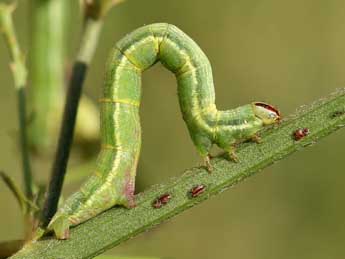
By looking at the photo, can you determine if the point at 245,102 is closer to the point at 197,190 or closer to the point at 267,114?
the point at 267,114

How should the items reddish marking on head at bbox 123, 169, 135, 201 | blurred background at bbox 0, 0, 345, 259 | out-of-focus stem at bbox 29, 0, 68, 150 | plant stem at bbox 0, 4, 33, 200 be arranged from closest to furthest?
reddish marking on head at bbox 123, 169, 135, 201
plant stem at bbox 0, 4, 33, 200
out-of-focus stem at bbox 29, 0, 68, 150
blurred background at bbox 0, 0, 345, 259

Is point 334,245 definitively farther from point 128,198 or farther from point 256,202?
point 128,198

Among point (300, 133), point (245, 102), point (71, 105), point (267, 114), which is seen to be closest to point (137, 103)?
point (71, 105)

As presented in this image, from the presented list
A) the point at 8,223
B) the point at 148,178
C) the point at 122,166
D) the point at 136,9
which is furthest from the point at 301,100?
the point at 122,166

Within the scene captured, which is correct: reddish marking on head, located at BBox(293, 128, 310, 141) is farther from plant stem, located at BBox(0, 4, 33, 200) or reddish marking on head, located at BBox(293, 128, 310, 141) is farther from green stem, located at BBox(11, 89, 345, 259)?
plant stem, located at BBox(0, 4, 33, 200)

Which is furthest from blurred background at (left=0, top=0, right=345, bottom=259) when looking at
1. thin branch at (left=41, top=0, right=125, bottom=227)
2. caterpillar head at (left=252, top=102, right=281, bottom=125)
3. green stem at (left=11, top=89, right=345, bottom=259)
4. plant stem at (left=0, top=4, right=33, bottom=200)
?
green stem at (left=11, top=89, right=345, bottom=259)

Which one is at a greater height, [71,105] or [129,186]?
[71,105]
